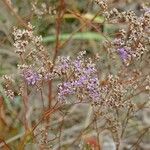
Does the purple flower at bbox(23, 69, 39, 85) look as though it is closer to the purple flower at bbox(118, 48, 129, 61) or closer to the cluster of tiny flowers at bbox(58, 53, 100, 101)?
the cluster of tiny flowers at bbox(58, 53, 100, 101)

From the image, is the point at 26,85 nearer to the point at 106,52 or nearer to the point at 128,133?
the point at 106,52

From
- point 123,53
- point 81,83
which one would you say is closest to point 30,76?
point 81,83

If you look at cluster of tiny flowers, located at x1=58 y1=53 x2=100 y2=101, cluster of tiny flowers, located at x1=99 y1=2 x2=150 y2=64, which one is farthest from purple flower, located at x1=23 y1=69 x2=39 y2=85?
cluster of tiny flowers, located at x1=99 y1=2 x2=150 y2=64

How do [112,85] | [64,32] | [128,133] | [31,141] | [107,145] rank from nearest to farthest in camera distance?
[112,85] < [31,141] < [107,145] < [128,133] < [64,32]

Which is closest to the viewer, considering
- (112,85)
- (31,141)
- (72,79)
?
(72,79)

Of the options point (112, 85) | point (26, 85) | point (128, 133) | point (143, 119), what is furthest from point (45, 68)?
point (143, 119)
